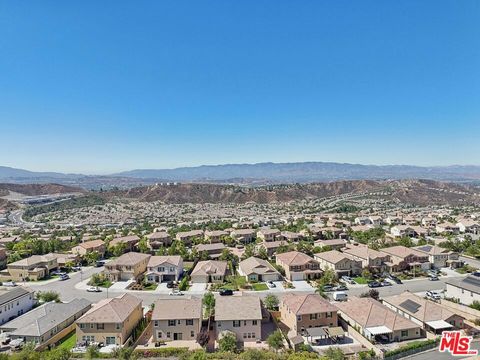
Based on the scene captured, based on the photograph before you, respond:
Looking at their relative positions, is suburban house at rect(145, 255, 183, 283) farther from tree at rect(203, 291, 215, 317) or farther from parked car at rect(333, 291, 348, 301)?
parked car at rect(333, 291, 348, 301)

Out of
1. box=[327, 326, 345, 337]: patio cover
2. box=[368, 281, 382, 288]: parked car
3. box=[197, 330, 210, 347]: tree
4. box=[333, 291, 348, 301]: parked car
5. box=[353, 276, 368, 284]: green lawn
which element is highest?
box=[327, 326, 345, 337]: patio cover

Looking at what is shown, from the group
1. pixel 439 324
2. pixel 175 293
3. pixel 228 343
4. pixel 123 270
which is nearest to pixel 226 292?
pixel 175 293

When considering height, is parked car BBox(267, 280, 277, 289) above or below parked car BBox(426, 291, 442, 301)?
below

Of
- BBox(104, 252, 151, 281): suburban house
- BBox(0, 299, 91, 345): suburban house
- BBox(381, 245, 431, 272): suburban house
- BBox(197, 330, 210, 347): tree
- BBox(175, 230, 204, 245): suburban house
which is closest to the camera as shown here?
BBox(197, 330, 210, 347): tree

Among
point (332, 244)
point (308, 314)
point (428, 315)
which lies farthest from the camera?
point (332, 244)

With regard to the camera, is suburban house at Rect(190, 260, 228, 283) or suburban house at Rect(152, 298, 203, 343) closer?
suburban house at Rect(152, 298, 203, 343)

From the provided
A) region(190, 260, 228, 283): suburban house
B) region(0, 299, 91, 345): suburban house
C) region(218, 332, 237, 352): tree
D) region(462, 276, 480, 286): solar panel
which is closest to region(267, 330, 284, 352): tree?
region(218, 332, 237, 352): tree

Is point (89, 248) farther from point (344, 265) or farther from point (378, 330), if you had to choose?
point (378, 330)

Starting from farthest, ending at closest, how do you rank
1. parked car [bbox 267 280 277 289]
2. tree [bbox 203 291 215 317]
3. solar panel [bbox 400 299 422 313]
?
1. parked car [bbox 267 280 277 289]
2. tree [bbox 203 291 215 317]
3. solar panel [bbox 400 299 422 313]
